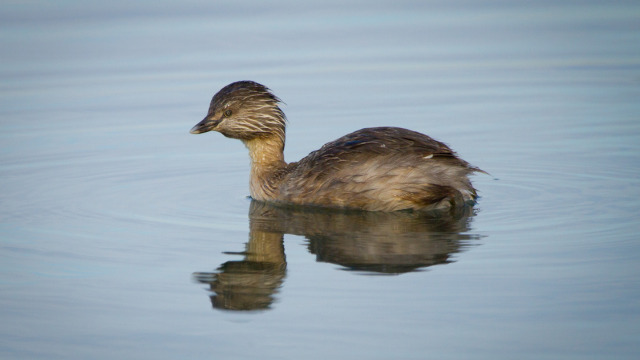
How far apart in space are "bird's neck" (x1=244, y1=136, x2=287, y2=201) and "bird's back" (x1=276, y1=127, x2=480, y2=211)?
24.4 inches

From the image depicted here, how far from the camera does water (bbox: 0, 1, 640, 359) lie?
6.46m

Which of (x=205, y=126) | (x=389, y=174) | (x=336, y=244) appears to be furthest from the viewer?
(x=205, y=126)

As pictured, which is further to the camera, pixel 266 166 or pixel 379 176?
pixel 266 166

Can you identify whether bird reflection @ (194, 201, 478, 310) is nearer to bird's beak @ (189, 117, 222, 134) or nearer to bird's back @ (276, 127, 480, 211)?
bird's back @ (276, 127, 480, 211)

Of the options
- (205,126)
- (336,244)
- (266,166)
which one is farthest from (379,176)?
(205,126)

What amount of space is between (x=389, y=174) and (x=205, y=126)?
7.23 ft

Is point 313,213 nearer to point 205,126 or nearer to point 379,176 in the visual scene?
point 379,176

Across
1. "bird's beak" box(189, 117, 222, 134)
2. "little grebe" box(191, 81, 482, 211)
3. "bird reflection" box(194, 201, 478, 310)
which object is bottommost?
"bird reflection" box(194, 201, 478, 310)

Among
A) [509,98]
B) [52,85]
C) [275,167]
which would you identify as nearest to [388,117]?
[509,98]

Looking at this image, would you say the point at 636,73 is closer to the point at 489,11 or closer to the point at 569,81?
the point at 569,81

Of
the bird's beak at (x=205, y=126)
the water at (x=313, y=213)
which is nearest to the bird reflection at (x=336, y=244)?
the water at (x=313, y=213)

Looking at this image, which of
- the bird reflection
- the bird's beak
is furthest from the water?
the bird's beak

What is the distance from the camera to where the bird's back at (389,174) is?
9344 millimetres

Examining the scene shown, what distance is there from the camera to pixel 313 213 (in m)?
9.64
